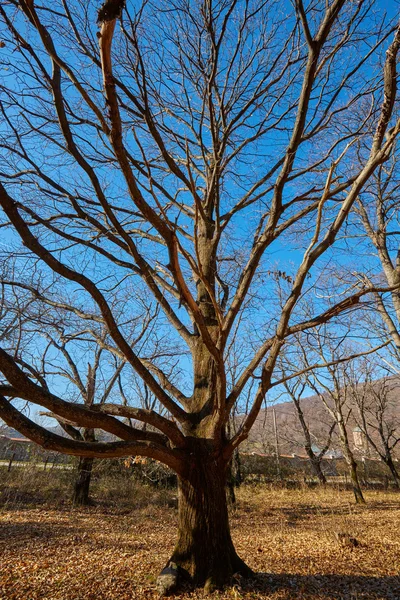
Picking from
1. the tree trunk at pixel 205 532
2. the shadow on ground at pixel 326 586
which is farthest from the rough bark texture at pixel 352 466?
the tree trunk at pixel 205 532

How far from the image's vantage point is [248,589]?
307 cm

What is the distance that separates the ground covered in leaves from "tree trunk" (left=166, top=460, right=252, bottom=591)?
148 millimetres

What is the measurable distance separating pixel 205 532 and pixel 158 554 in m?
1.85

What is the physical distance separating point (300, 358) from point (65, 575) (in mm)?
11326

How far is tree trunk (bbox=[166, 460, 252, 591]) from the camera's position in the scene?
311 centimetres

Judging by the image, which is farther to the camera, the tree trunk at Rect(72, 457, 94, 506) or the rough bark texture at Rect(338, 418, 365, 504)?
the rough bark texture at Rect(338, 418, 365, 504)

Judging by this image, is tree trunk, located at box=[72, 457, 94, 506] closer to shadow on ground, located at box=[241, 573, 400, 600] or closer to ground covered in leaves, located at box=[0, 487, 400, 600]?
ground covered in leaves, located at box=[0, 487, 400, 600]

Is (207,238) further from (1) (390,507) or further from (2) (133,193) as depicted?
(1) (390,507)

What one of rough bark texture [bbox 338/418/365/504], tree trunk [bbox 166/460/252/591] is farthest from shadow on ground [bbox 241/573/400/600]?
rough bark texture [bbox 338/418/365/504]

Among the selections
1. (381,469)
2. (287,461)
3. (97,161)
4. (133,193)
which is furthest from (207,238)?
(381,469)

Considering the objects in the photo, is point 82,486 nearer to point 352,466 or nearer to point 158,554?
point 158,554

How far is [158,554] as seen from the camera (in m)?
4.53

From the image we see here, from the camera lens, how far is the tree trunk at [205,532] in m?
3.11

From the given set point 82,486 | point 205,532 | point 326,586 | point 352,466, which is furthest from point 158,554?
point 352,466
